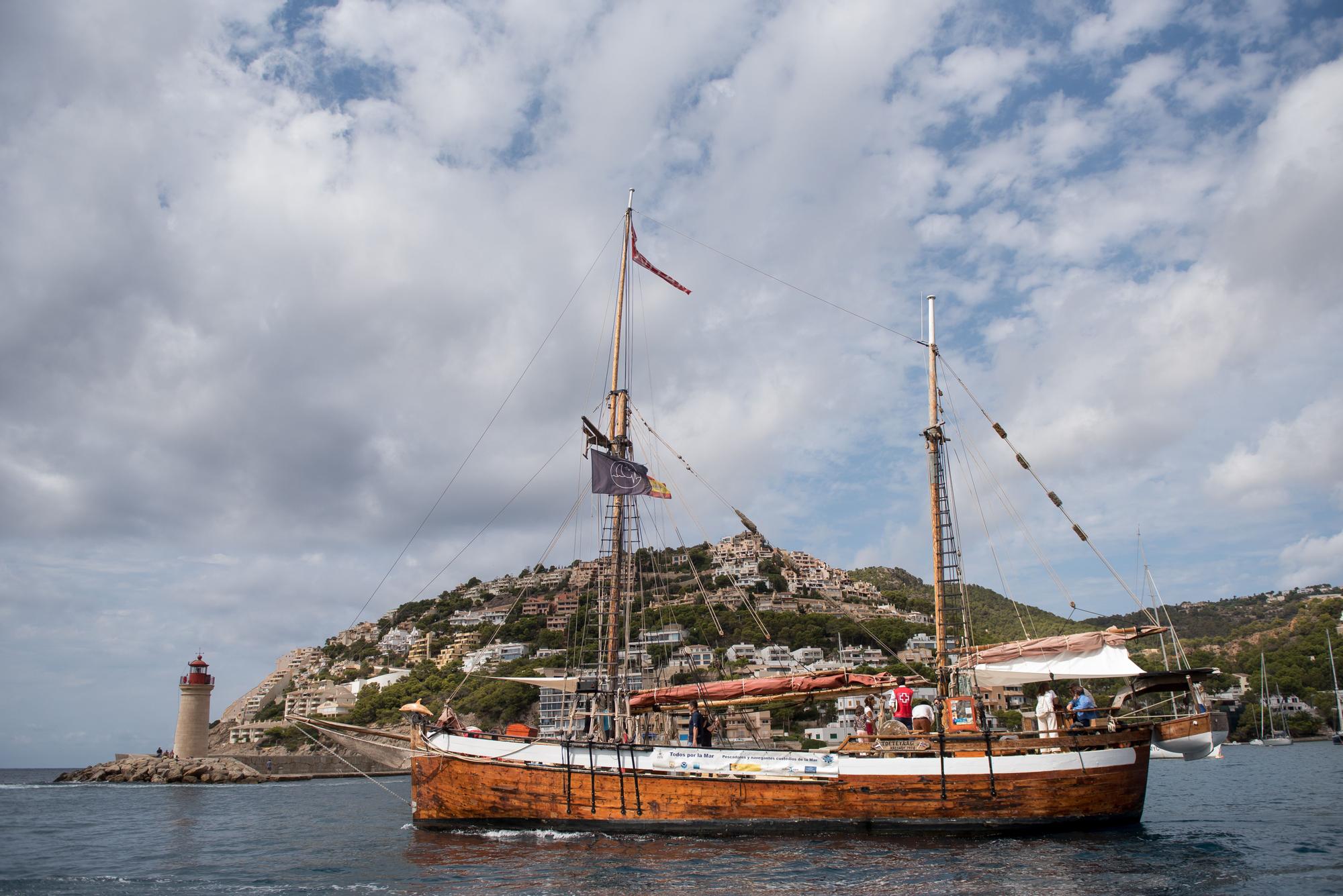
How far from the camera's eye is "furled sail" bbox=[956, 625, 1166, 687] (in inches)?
841

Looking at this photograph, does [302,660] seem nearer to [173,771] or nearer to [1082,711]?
[173,771]

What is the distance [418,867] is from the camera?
56.3 feet

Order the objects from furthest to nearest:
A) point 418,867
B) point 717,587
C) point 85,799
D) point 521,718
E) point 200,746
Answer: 1. point 717,587
2. point 521,718
3. point 200,746
4. point 85,799
5. point 418,867

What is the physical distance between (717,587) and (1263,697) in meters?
74.3

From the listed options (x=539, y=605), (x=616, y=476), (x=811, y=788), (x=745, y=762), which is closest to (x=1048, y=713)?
(x=811, y=788)

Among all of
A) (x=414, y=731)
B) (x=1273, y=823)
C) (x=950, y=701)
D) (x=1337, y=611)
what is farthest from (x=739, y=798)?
(x=1337, y=611)

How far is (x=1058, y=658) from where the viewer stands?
22.0 m

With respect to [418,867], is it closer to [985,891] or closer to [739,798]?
[739,798]

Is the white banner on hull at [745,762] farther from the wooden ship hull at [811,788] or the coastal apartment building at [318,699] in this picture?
the coastal apartment building at [318,699]

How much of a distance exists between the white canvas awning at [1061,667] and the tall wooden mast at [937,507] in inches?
40.5

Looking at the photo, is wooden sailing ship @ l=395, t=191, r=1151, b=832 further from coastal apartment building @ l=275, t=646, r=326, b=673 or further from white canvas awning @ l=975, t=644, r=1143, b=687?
coastal apartment building @ l=275, t=646, r=326, b=673

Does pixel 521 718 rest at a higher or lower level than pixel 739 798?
lower

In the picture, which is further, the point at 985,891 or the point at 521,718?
the point at 521,718

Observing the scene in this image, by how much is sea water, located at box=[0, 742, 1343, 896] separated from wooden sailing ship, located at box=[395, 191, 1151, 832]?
0.51 meters
